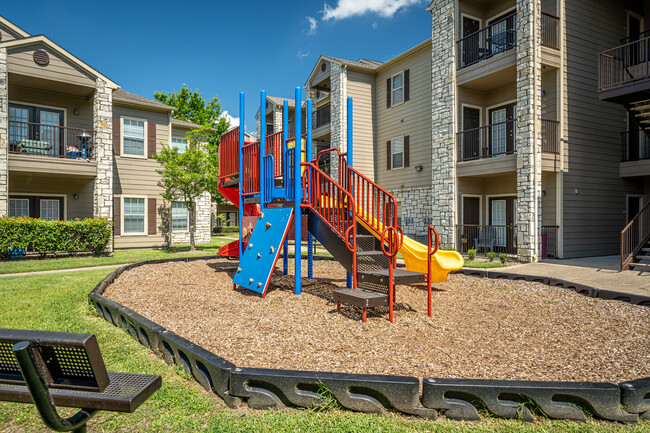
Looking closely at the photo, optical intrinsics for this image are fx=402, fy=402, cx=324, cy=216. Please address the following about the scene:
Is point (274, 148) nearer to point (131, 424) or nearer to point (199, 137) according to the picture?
point (131, 424)

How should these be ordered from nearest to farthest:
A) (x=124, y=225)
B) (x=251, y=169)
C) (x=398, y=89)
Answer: (x=251, y=169)
(x=124, y=225)
(x=398, y=89)

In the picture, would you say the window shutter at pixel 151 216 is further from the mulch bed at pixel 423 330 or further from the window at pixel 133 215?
the mulch bed at pixel 423 330

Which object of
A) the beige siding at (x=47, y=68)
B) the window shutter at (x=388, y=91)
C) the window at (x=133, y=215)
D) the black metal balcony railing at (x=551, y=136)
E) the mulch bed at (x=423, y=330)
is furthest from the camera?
the window shutter at (x=388, y=91)

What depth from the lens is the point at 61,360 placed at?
1904 mm

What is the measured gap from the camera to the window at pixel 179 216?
62.6 ft

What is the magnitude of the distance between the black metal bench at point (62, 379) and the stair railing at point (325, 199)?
15.4ft

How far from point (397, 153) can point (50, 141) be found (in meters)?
14.9

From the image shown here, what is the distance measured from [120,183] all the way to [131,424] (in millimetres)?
16666

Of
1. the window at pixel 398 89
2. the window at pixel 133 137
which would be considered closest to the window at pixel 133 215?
the window at pixel 133 137

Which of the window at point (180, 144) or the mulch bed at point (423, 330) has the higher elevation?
the window at point (180, 144)

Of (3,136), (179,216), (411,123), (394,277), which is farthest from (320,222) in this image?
(179,216)

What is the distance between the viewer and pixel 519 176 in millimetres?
13219

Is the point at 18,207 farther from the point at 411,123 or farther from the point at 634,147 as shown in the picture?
the point at 634,147

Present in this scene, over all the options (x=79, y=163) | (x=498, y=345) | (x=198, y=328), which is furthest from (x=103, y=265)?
(x=498, y=345)
